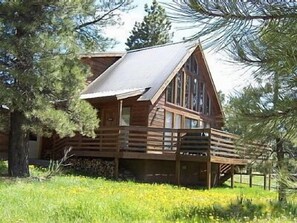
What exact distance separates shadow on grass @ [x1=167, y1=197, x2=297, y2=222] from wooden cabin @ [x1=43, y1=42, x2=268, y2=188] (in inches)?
244

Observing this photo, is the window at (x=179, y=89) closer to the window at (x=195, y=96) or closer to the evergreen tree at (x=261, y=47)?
the window at (x=195, y=96)

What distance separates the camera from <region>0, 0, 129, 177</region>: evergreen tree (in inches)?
451

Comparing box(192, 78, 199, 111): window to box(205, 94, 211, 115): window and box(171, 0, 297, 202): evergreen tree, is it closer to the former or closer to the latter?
box(205, 94, 211, 115): window

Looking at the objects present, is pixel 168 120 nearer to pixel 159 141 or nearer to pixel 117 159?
pixel 159 141

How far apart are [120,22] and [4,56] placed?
5.10 meters

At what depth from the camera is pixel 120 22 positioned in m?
15.4

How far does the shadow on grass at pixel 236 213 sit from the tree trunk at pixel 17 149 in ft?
21.8

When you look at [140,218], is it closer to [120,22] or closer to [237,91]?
[237,91]

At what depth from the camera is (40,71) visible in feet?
38.5

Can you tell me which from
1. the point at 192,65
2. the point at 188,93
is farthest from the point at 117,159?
the point at 192,65

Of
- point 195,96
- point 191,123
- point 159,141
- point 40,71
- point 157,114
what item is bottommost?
point 159,141

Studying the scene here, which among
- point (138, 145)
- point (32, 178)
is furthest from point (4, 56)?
point (138, 145)

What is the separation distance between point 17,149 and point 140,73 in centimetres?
916

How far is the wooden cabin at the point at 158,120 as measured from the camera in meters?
16.7
